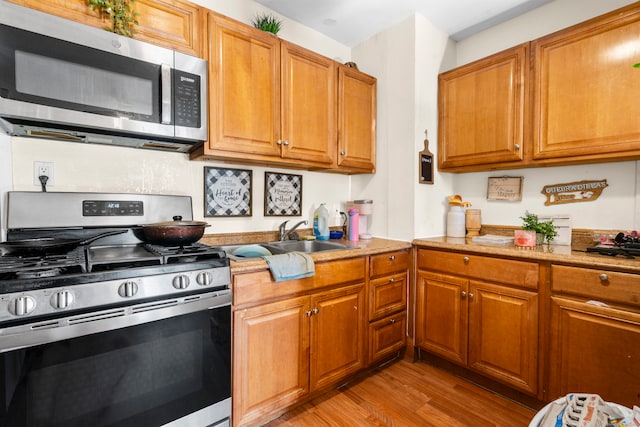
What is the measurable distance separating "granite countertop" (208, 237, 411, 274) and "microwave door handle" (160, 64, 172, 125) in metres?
0.77

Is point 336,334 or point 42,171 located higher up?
point 42,171

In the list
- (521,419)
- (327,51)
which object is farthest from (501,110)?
(521,419)

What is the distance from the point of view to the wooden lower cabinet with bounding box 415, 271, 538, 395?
5.65 ft

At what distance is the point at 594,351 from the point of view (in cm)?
149

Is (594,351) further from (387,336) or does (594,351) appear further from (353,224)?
(353,224)

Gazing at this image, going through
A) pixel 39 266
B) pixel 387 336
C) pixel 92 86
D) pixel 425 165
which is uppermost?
pixel 92 86

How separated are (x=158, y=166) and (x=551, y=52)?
2.52 meters

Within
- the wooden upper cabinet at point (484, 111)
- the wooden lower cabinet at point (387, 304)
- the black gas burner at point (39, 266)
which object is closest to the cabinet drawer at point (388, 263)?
the wooden lower cabinet at point (387, 304)

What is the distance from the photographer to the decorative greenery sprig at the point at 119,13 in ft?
4.35

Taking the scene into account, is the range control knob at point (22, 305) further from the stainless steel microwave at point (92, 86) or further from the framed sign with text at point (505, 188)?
the framed sign with text at point (505, 188)

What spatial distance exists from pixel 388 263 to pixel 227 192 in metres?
1.22

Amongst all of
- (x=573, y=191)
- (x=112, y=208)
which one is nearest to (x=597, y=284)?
(x=573, y=191)

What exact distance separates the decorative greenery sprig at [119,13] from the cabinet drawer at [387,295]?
6.28 feet

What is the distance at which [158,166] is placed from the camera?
1.78m
